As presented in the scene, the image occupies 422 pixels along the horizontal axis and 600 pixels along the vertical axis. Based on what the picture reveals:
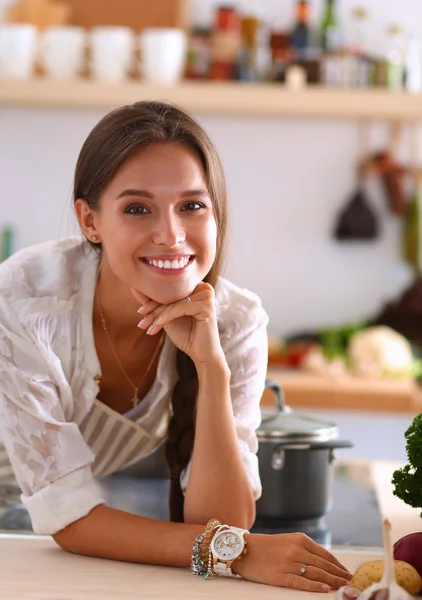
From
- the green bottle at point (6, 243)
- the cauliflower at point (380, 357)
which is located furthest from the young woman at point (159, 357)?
the green bottle at point (6, 243)

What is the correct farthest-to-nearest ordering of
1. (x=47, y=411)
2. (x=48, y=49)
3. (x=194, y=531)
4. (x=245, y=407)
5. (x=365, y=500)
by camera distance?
(x=48, y=49) < (x=365, y=500) < (x=245, y=407) < (x=47, y=411) < (x=194, y=531)

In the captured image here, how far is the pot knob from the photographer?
1735mm

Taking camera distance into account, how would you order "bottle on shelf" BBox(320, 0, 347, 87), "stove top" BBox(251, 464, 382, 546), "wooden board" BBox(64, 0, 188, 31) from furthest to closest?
1. "wooden board" BBox(64, 0, 188, 31)
2. "bottle on shelf" BBox(320, 0, 347, 87)
3. "stove top" BBox(251, 464, 382, 546)

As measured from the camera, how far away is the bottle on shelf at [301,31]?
387 cm

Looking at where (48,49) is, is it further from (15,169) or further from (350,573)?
(350,573)

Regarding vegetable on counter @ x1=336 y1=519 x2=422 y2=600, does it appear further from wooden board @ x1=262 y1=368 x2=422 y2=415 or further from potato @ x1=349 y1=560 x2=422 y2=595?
wooden board @ x1=262 y1=368 x2=422 y2=415

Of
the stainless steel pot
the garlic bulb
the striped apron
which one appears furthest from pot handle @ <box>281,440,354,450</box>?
the garlic bulb

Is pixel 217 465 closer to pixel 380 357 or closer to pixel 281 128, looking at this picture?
pixel 380 357

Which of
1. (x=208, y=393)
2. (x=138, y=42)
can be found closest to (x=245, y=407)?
(x=208, y=393)

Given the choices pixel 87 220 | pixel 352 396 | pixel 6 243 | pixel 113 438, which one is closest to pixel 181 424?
pixel 113 438

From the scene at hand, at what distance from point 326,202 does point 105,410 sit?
2516 millimetres

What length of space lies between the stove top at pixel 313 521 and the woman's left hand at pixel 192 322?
0.31m

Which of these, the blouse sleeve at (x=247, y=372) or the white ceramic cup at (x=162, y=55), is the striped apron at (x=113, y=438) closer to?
the blouse sleeve at (x=247, y=372)

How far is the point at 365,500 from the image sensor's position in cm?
190
